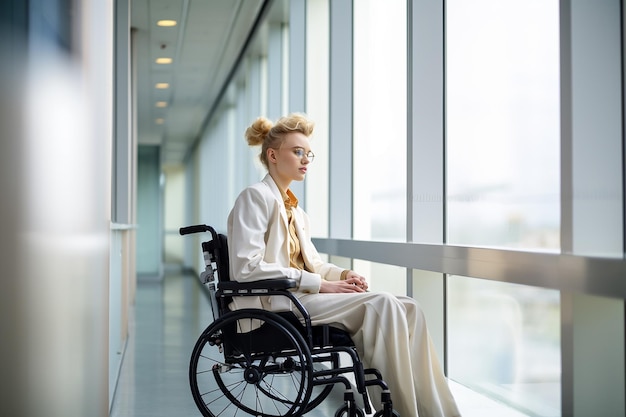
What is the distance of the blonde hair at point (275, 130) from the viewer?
126 inches

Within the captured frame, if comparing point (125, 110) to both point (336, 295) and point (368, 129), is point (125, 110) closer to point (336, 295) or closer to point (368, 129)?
point (368, 129)

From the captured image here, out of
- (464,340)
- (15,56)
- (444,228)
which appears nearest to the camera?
(15,56)

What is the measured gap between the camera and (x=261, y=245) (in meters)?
2.86

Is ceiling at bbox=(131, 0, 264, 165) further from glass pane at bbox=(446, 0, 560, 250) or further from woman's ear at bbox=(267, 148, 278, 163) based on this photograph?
woman's ear at bbox=(267, 148, 278, 163)

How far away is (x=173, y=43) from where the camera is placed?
916 cm

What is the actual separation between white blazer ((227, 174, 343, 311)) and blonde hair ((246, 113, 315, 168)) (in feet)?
0.83

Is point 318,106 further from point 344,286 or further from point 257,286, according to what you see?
point 257,286

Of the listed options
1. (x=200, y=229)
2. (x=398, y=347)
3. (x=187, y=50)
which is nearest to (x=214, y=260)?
(x=200, y=229)

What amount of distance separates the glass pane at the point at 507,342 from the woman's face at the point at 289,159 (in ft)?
2.59

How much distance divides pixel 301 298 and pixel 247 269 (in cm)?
23

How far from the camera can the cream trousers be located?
8.50 feet

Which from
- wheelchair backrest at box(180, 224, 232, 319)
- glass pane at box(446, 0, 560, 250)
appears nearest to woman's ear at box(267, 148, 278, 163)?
wheelchair backrest at box(180, 224, 232, 319)

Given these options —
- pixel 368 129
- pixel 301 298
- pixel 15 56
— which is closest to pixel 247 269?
pixel 301 298

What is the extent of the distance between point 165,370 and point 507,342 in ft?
9.55
